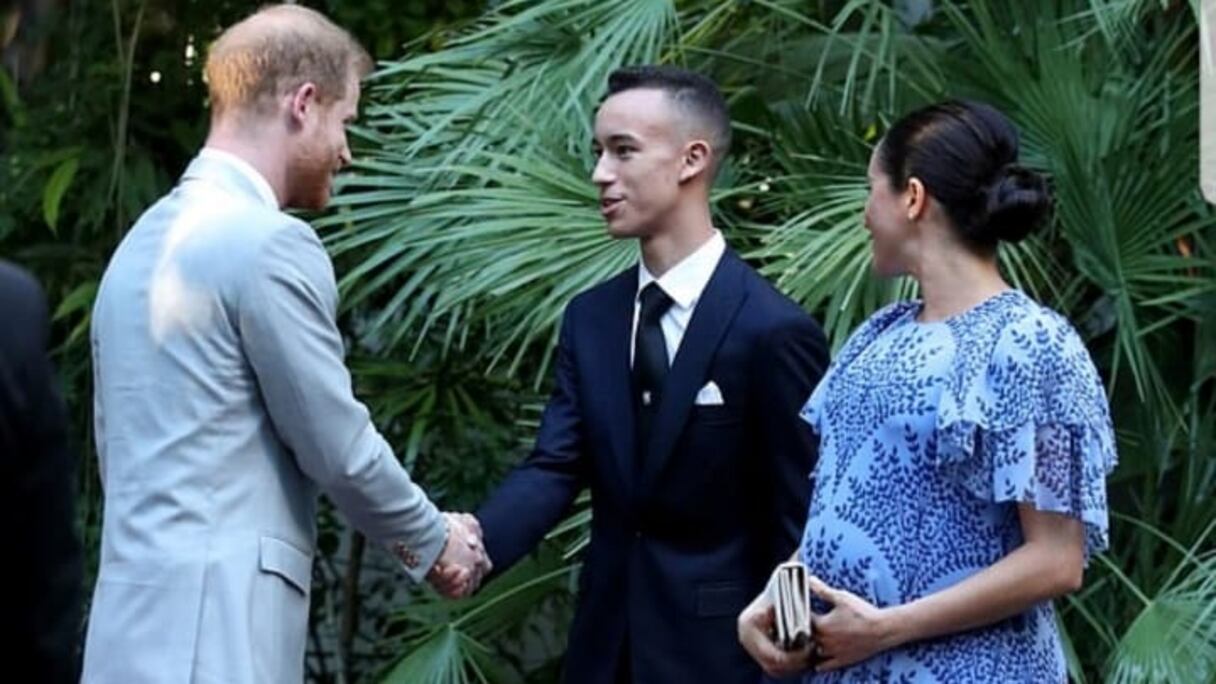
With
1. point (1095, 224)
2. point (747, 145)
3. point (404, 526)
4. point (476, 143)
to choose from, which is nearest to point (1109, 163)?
point (1095, 224)

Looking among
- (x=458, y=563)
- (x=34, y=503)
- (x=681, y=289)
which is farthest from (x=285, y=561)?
(x=34, y=503)

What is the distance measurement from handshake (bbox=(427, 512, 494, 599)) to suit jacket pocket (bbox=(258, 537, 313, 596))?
14.1 inches

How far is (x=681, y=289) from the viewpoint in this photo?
4.96m

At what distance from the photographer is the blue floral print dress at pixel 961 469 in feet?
12.9

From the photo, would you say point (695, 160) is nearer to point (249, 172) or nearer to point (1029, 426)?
point (249, 172)

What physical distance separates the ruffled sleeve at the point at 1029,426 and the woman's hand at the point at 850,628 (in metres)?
0.22

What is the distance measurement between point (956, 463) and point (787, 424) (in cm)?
85

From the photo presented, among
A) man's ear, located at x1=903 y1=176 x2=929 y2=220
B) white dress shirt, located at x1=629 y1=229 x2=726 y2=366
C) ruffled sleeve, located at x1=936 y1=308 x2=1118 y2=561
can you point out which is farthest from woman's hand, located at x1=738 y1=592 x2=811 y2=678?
white dress shirt, located at x1=629 y1=229 x2=726 y2=366

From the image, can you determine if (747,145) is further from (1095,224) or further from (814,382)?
(814,382)

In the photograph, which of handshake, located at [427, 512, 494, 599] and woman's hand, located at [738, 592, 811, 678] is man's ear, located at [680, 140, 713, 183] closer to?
handshake, located at [427, 512, 494, 599]

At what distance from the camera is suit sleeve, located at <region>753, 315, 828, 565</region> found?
4770mm

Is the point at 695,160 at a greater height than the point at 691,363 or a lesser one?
greater

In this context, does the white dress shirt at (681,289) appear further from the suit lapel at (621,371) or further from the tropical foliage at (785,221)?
the tropical foliage at (785,221)

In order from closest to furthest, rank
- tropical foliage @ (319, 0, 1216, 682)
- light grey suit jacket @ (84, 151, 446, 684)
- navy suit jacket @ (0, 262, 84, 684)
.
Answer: navy suit jacket @ (0, 262, 84, 684) → light grey suit jacket @ (84, 151, 446, 684) → tropical foliage @ (319, 0, 1216, 682)
